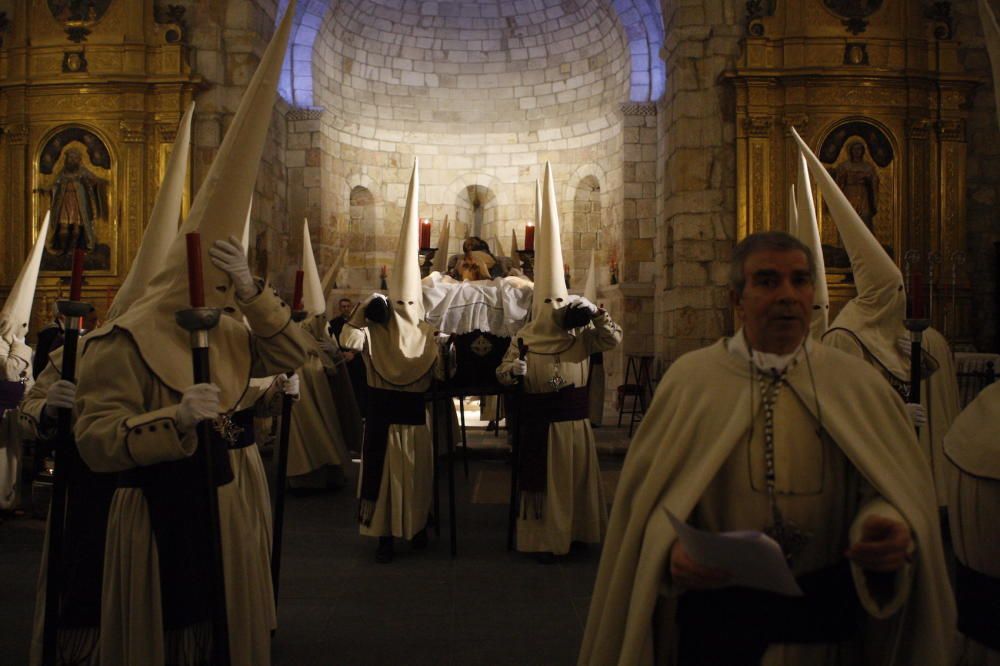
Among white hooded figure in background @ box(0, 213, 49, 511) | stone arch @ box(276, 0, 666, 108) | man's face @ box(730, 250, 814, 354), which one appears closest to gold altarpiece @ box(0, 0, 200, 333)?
stone arch @ box(276, 0, 666, 108)

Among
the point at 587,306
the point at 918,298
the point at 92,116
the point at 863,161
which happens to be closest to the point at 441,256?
the point at 587,306

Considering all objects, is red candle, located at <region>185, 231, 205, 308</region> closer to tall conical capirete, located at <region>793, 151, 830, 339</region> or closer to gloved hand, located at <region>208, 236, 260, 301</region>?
gloved hand, located at <region>208, 236, 260, 301</region>

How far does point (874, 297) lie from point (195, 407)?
13.6 ft

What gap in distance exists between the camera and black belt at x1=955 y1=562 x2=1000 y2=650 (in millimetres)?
2268

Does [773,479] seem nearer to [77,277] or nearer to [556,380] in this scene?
[77,277]

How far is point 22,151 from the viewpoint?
1059cm

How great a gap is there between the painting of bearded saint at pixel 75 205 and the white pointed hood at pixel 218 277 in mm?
8994

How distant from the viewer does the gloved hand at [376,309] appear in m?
5.33

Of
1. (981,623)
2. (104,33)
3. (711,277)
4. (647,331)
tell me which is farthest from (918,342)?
(104,33)

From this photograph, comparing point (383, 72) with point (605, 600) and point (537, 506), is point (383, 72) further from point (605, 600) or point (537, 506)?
point (605, 600)

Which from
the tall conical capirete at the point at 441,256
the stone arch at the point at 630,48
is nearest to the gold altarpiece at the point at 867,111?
the stone arch at the point at 630,48

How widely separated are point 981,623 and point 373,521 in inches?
149

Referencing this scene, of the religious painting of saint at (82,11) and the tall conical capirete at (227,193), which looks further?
the religious painting of saint at (82,11)

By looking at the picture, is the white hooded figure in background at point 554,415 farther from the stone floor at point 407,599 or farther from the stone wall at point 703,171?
the stone wall at point 703,171
